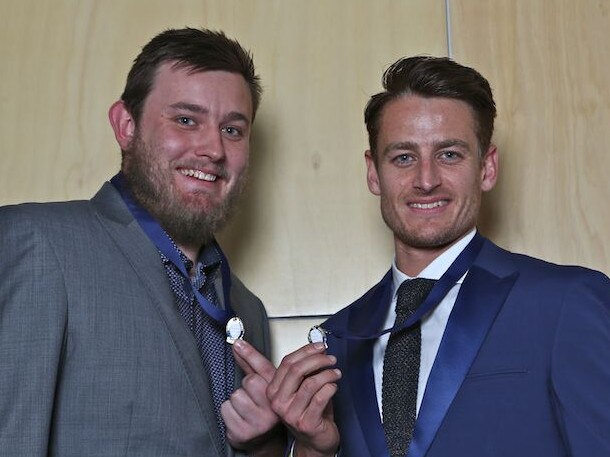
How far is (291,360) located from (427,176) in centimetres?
47

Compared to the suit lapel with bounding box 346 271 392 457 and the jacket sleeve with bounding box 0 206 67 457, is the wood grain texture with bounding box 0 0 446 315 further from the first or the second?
the jacket sleeve with bounding box 0 206 67 457

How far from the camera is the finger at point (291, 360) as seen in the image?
1.72m

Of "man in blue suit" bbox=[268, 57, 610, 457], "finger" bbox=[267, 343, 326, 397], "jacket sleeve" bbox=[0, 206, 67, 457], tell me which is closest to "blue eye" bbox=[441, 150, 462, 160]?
"man in blue suit" bbox=[268, 57, 610, 457]

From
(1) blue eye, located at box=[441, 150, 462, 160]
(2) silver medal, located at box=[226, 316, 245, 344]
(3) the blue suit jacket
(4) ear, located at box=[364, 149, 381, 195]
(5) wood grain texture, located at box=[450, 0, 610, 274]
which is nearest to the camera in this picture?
(3) the blue suit jacket

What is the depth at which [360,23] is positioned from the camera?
246 cm

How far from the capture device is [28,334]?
5.07ft

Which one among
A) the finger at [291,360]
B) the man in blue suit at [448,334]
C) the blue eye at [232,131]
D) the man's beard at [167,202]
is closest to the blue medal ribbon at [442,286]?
the man in blue suit at [448,334]

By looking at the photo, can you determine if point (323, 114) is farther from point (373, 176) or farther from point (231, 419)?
point (231, 419)

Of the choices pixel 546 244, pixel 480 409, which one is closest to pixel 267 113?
pixel 546 244

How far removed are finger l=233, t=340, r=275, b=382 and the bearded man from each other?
0.06 ft

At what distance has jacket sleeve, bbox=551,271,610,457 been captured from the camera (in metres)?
1.59

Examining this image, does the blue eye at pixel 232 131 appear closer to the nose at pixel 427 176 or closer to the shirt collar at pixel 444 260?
the nose at pixel 427 176

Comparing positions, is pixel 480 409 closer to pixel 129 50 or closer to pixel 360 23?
pixel 360 23

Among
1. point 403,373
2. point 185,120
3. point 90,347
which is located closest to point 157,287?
point 90,347
